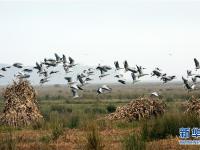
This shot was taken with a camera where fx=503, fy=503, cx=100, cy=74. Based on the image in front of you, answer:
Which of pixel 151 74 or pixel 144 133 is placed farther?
pixel 151 74

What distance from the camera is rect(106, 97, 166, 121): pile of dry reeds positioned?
25391 mm

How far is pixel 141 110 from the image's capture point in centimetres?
2544

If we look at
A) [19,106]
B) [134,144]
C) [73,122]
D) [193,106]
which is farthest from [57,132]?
[193,106]

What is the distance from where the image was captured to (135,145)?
1452 cm

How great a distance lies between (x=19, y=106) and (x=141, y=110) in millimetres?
6296

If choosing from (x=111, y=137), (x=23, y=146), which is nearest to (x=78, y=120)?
(x=111, y=137)

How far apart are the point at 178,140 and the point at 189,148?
144cm

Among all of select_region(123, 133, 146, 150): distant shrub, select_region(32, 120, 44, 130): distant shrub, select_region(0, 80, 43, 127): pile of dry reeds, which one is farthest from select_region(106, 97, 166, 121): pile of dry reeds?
select_region(123, 133, 146, 150): distant shrub

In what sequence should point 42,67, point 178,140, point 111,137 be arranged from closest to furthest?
point 178,140 < point 111,137 < point 42,67

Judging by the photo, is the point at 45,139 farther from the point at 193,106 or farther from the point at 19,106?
the point at 193,106

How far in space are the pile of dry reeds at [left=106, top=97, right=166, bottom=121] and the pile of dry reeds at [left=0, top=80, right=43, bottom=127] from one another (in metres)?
4.22

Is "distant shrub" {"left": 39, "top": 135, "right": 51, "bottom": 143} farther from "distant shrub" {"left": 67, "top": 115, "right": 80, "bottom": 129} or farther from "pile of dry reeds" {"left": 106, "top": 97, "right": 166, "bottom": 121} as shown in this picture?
"pile of dry reeds" {"left": 106, "top": 97, "right": 166, "bottom": 121}

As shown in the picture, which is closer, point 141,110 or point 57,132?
point 57,132

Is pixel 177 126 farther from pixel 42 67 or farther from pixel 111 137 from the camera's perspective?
pixel 42 67
